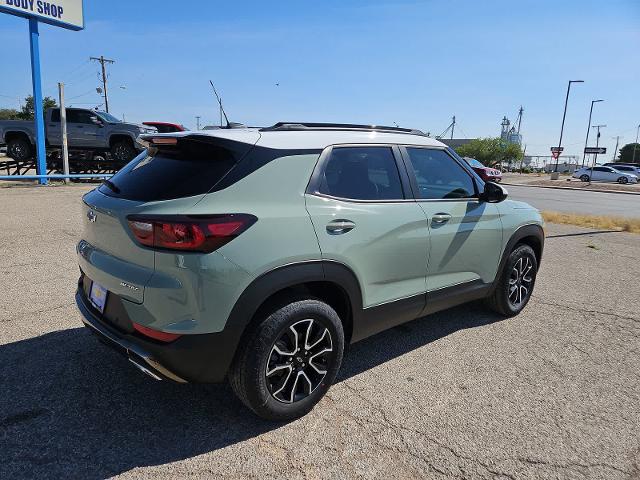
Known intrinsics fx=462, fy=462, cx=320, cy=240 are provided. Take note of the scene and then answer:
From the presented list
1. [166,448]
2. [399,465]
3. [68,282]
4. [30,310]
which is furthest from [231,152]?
[68,282]

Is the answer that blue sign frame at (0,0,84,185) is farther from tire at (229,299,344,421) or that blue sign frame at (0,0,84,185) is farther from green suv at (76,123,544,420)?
tire at (229,299,344,421)

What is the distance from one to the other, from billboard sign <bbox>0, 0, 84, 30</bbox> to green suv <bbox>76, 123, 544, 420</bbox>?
→ 14796 millimetres

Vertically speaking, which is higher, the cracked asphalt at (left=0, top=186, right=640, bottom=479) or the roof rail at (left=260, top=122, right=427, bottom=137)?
the roof rail at (left=260, top=122, right=427, bottom=137)

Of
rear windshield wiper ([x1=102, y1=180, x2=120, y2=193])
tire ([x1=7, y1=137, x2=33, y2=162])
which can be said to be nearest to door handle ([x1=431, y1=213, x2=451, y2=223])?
rear windshield wiper ([x1=102, y1=180, x2=120, y2=193])

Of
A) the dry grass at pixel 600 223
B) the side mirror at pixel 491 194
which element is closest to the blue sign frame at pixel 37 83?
the side mirror at pixel 491 194

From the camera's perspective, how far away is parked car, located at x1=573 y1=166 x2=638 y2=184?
137ft

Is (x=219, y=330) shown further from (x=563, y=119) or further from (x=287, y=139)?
(x=563, y=119)

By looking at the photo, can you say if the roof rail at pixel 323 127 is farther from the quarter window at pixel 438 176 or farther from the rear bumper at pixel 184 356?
the rear bumper at pixel 184 356

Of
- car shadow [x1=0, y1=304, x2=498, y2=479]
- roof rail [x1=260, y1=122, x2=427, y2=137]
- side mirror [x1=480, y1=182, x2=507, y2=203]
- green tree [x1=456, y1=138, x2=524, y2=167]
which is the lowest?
car shadow [x1=0, y1=304, x2=498, y2=479]

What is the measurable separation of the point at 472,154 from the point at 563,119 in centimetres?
3745

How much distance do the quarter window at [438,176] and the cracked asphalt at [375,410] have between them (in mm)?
1289

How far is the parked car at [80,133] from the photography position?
1623 centimetres

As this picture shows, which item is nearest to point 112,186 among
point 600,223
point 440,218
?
point 440,218

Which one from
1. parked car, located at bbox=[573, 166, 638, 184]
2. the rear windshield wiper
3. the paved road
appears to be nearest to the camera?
the rear windshield wiper
